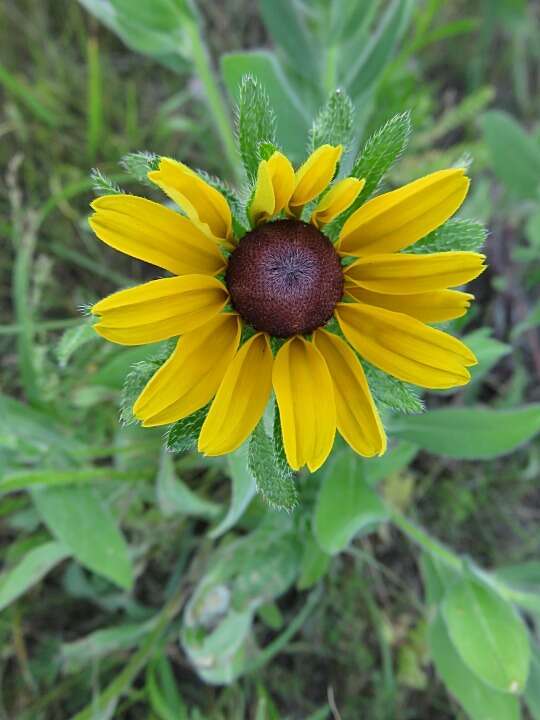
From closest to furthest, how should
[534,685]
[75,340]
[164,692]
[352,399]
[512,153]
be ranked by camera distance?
[352,399], [75,340], [534,685], [164,692], [512,153]

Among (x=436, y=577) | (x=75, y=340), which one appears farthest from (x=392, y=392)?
(x=436, y=577)

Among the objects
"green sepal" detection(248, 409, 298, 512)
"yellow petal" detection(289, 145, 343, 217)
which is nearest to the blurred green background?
"green sepal" detection(248, 409, 298, 512)

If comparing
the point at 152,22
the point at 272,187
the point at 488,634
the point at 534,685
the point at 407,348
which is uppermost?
the point at 152,22

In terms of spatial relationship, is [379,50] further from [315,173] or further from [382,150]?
[315,173]

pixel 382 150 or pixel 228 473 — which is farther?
pixel 228 473

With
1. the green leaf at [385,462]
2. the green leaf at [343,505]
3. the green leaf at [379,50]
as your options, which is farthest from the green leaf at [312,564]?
the green leaf at [379,50]

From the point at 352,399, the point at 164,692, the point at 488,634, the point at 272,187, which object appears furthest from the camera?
the point at 164,692

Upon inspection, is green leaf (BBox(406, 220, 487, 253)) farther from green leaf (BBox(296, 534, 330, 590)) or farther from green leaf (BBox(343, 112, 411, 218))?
green leaf (BBox(296, 534, 330, 590))
